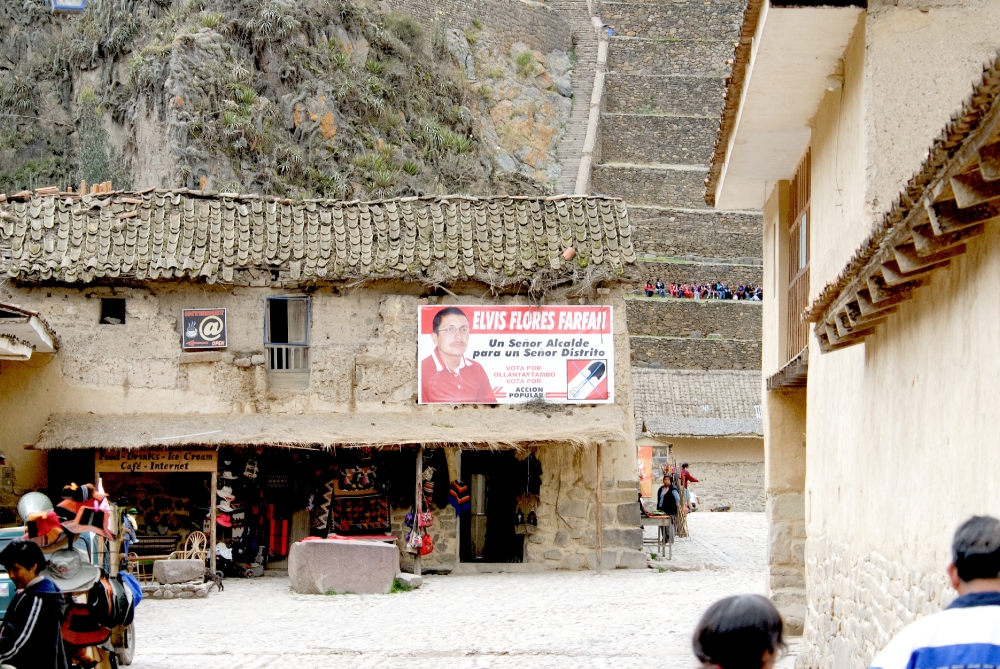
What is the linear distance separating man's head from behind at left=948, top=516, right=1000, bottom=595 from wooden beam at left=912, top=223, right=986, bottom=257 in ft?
7.18

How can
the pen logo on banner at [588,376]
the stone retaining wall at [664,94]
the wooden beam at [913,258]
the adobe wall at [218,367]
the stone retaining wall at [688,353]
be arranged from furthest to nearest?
the stone retaining wall at [664,94]
the stone retaining wall at [688,353]
the pen logo on banner at [588,376]
the adobe wall at [218,367]
the wooden beam at [913,258]

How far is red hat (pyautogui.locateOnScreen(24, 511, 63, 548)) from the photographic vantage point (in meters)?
9.35

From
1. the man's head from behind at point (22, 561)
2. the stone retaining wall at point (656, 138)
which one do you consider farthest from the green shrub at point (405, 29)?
the man's head from behind at point (22, 561)

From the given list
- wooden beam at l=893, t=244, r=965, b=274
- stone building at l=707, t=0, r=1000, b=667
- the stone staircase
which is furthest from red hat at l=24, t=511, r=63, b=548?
the stone staircase

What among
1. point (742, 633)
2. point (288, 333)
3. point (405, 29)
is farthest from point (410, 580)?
point (405, 29)

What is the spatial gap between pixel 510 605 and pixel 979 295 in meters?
12.0

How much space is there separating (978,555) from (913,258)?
2.76m

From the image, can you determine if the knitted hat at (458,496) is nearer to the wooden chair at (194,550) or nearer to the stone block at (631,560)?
the stone block at (631,560)

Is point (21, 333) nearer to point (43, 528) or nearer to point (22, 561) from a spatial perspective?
point (43, 528)

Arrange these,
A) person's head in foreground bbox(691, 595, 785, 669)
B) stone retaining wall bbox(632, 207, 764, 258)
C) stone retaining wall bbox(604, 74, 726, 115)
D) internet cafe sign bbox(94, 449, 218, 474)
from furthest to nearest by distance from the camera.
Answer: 1. stone retaining wall bbox(604, 74, 726, 115)
2. stone retaining wall bbox(632, 207, 764, 258)
3. internet cafe sign bbox(94, 449, 218, 474)
4. person's head in foreground bbox(691, 595, 785, 669)

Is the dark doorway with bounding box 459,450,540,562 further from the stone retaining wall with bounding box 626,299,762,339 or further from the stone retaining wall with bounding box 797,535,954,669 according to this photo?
the stone retaining wall with bounding box 626,299,762,339

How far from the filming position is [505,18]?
54.0 meters

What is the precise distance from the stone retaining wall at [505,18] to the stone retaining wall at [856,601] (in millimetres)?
39649

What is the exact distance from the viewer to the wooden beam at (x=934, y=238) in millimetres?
6230
